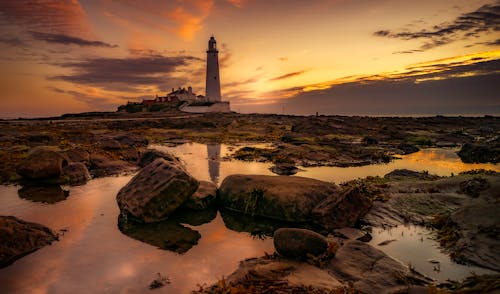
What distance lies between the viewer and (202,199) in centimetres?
1090

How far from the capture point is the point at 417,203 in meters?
10.6

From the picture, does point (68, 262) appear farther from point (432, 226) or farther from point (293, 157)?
point (293, 157)

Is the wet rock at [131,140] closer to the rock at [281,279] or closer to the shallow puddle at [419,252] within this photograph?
the rock at [281,279]

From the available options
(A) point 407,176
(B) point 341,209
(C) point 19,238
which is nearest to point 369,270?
(B) point 341,209

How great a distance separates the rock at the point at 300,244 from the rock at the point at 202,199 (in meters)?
4.45

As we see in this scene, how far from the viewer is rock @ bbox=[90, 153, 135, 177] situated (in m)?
16.3

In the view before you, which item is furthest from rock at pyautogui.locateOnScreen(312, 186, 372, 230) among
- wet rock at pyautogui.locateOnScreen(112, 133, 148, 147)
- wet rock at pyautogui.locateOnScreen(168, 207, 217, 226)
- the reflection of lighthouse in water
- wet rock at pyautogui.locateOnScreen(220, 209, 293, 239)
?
wet rock at pyautogui.locateOnScreen(112, 133, 148, 147)

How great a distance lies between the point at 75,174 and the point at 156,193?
7443mm

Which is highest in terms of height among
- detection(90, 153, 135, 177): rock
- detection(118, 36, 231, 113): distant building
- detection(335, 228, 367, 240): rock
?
detection(118, 36, 231, 113): distant building

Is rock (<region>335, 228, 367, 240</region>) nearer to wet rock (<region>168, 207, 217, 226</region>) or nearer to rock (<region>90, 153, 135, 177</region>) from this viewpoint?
wet rock (<region>168, 207, 217, 226</region>)

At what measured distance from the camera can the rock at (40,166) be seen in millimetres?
13703

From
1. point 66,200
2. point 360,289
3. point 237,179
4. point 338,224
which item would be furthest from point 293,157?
point 360,289

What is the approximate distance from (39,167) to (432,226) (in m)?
15.9

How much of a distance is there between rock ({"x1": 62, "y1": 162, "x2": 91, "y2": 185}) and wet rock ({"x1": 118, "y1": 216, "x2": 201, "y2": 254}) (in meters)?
6.06
